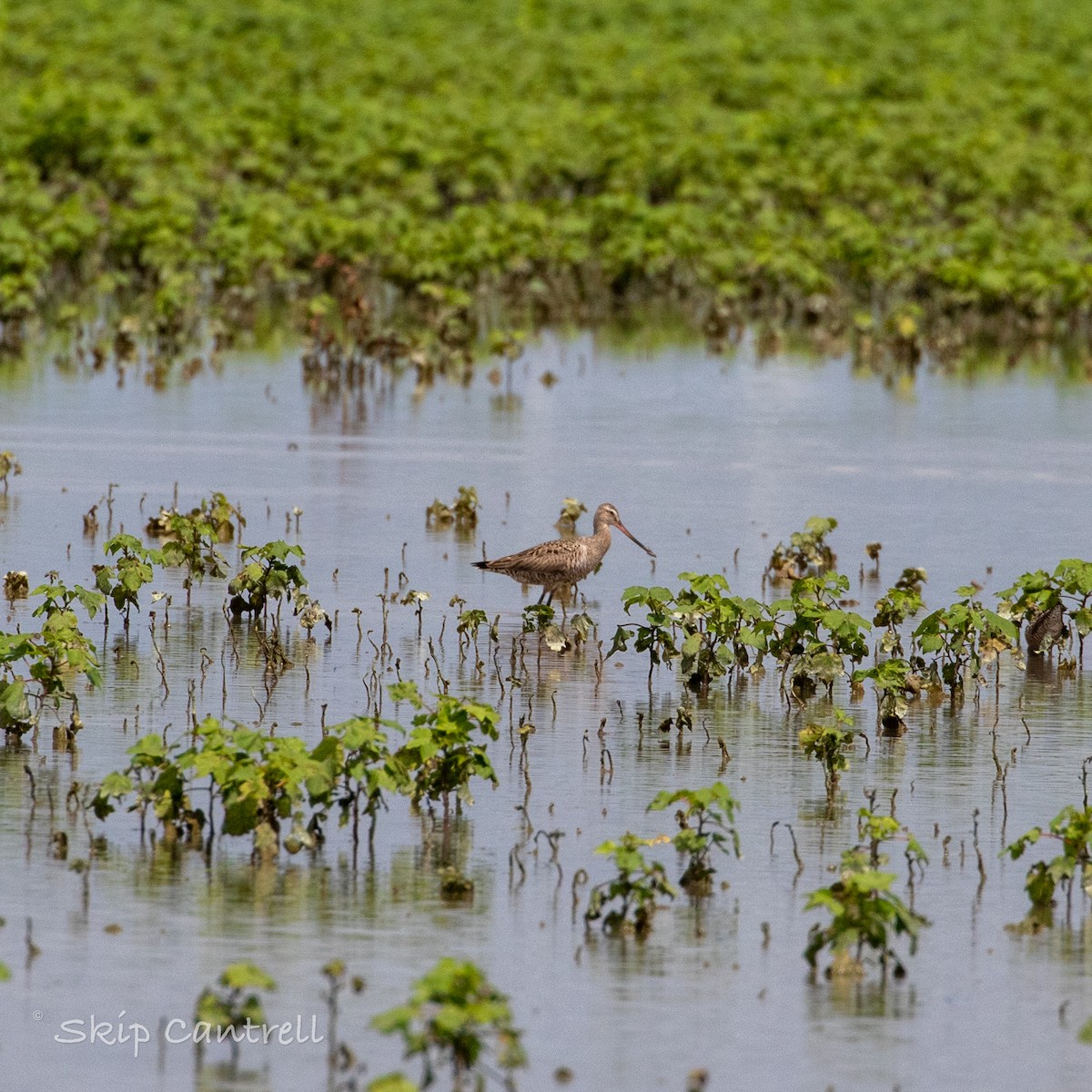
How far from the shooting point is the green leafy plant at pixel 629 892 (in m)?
9.03

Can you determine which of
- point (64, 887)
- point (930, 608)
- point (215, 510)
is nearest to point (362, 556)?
point (215, 510)

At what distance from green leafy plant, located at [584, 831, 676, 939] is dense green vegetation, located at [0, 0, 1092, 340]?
46.7 feet

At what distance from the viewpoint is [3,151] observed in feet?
101

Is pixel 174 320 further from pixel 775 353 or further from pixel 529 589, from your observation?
pixel 529 589

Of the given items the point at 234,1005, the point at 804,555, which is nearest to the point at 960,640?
the point at 804,555

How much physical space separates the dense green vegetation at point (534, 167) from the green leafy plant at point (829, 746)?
12585 millimetres

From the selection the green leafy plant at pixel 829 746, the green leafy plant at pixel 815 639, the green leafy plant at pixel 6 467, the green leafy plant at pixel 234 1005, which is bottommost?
the green leafy plant at pixel 234 1005

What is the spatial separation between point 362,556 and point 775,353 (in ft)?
32.6

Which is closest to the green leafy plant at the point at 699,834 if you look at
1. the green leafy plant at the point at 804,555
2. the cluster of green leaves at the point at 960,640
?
the cluster of green leaves at the point at 960,640

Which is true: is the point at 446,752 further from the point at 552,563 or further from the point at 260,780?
the point at 552,563

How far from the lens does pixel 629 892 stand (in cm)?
906

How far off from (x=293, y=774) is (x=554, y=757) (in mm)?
1944

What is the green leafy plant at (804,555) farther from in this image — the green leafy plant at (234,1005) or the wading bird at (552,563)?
the green leafy plant at (234,1005)

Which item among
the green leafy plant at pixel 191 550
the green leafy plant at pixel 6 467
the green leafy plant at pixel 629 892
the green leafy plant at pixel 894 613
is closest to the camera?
the green leafy plant at pixel 629 892
